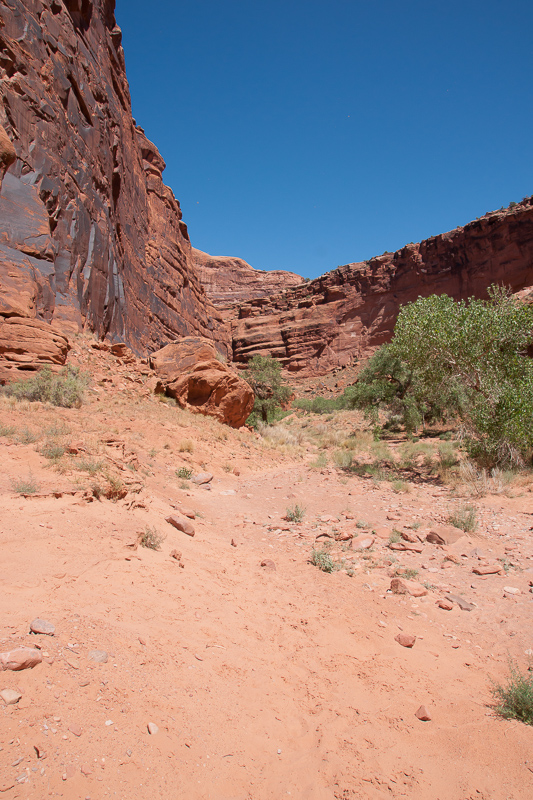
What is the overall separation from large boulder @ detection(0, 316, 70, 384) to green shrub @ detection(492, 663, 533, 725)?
10531mm

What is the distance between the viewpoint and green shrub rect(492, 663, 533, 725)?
279cm

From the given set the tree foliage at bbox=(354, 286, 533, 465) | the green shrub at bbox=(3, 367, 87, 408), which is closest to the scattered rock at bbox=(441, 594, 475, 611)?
the tree foliage at bbox=(354, 286, 533, 465)

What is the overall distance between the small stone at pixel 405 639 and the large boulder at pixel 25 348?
967 cm

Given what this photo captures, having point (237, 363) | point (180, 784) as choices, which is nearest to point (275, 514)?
point (180, 784)

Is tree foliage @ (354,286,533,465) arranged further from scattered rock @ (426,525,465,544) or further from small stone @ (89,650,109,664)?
small stone @ (89,650,109,664)

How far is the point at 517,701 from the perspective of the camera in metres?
2.86

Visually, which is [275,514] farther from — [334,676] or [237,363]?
[237,363]

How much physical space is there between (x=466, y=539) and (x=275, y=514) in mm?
3260

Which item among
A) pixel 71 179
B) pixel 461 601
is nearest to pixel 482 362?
pixel 461 601

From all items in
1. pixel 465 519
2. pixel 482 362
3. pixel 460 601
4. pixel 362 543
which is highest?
pixel 482 362

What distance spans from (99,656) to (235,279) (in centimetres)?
9733

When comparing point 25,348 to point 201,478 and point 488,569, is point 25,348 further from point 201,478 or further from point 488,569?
point 488,569

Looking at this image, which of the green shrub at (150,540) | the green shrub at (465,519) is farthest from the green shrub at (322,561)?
the green shrub at (465,519)

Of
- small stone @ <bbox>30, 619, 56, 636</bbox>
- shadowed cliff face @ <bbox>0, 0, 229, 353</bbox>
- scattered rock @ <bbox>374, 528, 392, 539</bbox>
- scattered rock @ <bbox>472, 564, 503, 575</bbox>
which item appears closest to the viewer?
small stone @ <bbox>30, 619, 56, 636</bbox>
